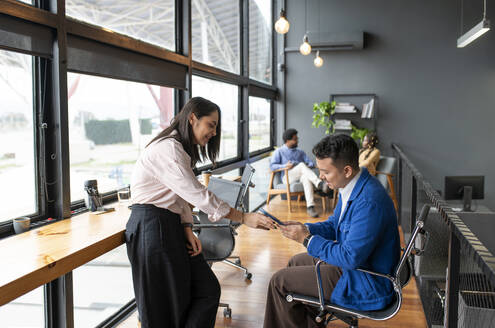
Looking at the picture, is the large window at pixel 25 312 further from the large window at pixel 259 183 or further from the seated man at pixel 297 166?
the large window at pixel 259 183

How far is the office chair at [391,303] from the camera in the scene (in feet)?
7.03

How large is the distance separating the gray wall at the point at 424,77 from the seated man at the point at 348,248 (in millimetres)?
6529

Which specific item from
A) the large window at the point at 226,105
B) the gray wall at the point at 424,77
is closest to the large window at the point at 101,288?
the large window at the point at 226,105

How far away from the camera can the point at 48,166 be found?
8.95 feet

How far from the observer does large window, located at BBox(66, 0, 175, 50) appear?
3082mm

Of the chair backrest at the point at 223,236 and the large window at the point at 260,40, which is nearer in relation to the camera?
the chair backrest at the point at 223,236

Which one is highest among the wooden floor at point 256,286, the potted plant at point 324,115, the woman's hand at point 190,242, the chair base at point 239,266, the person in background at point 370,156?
the potted plant at point 324,115

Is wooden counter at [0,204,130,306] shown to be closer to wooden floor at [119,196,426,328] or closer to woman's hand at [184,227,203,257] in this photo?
woman's hand at [184,227,203,257]

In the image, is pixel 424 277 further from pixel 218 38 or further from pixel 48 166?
pixel 218 38

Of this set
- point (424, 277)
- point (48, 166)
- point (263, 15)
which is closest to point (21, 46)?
point (48, 166)

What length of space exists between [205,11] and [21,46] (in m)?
3.41

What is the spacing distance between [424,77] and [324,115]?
6.56ft

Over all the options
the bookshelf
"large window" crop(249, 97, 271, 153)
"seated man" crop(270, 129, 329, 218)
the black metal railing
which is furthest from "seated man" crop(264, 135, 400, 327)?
the bookshelf

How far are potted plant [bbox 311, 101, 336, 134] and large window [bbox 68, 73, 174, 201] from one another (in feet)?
14.7
